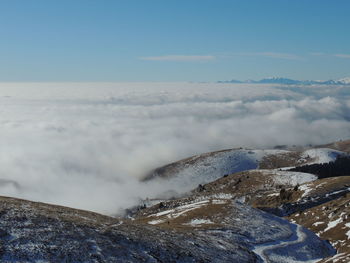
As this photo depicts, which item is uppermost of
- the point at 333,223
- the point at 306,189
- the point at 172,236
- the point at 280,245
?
the point at 172,236

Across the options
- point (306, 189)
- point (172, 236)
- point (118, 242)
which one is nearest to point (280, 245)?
point (172, 236)

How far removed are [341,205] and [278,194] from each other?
54749mm

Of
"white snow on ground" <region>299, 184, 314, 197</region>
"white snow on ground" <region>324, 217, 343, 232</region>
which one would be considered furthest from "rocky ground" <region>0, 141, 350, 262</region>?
"white snow on ground" <region>299, 184, 314, 197</region>

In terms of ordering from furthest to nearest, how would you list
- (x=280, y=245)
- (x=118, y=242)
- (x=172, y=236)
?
(x=280, y=245), (x=172, y=236), (x=118, y=242)

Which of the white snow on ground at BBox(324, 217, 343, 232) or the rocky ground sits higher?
the rocky ground

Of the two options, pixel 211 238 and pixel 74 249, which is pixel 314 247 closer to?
pixel 211 238

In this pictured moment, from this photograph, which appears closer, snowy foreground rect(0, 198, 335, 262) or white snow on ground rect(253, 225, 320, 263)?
snowy foreground rect(0, 198, 335, 262)

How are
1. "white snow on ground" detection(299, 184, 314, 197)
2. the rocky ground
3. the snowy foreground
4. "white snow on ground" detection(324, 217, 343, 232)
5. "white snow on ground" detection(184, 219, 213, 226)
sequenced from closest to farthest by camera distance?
the snowy foreground < the rocky ground < "white snow on ground" detection(184, 219, 213, 226) < "white snow on ground" detection(324, 217, 343, 232) < "white snow on ground" detection(299, 184, 314, 197)

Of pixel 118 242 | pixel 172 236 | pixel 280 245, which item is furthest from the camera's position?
pixel 280 245

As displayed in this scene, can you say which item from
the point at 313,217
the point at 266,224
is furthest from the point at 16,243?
the point at 313,217

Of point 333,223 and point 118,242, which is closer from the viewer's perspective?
point 118,242

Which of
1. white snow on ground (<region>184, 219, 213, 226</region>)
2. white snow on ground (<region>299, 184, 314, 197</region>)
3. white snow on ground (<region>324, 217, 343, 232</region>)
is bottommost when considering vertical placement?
white snow on ground (<region>299, 184, 314, 197</region>)

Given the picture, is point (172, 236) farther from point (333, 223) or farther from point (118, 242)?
point (333, 223)

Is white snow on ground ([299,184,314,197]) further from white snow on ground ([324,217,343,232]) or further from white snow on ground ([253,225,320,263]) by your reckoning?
white snow on ground ([253,225,320,263])
